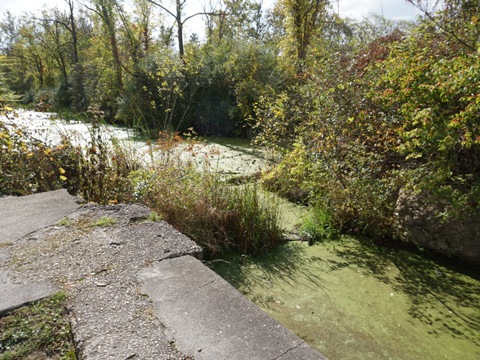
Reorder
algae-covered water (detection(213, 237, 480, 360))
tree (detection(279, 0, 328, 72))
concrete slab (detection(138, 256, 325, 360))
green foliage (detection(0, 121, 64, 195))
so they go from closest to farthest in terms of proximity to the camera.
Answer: concrete slab (detection(138, 256, 325, 360)), algae-covered water (detection(213, 237, 480, 360)), green foliage (detection(0, 121, 64, 195)), tree (detection(279, 0, 328, 72))

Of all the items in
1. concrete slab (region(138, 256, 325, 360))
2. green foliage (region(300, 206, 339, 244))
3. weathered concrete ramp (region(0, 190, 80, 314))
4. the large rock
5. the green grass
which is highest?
weathered concrete ramp (region(0, 190, 80, 314))

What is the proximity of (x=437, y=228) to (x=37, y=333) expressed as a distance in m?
3.07

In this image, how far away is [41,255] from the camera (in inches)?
64.6

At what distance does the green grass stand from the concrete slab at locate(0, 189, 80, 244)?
28.1 inches

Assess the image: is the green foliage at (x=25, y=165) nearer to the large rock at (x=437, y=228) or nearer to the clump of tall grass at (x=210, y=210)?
the clump of tall grass at (x=210, y=210)

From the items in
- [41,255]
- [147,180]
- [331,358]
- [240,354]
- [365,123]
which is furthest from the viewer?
[365,123]

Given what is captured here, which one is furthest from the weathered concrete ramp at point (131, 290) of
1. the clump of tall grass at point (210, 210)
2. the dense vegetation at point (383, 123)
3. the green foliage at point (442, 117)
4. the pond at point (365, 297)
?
the green foliage at point (442, 117)

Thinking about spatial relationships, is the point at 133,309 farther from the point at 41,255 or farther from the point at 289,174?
the point at 289,174

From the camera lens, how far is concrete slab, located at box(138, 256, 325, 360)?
1.08 metres

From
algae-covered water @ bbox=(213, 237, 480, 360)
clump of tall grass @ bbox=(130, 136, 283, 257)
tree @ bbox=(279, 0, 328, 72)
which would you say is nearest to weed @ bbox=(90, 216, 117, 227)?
clump of tall grass @ bbox=(130, 136, 283, 257)

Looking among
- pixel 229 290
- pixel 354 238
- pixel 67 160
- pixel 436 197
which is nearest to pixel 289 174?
pixel 354 238

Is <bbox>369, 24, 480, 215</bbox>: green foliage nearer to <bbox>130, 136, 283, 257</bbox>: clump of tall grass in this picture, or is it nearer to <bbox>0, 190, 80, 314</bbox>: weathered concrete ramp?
<bbox>130, 136, 283, 257</bbox>: clump of tall grass

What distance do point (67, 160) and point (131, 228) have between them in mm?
1773

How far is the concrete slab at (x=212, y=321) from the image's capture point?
1078 millimetres
